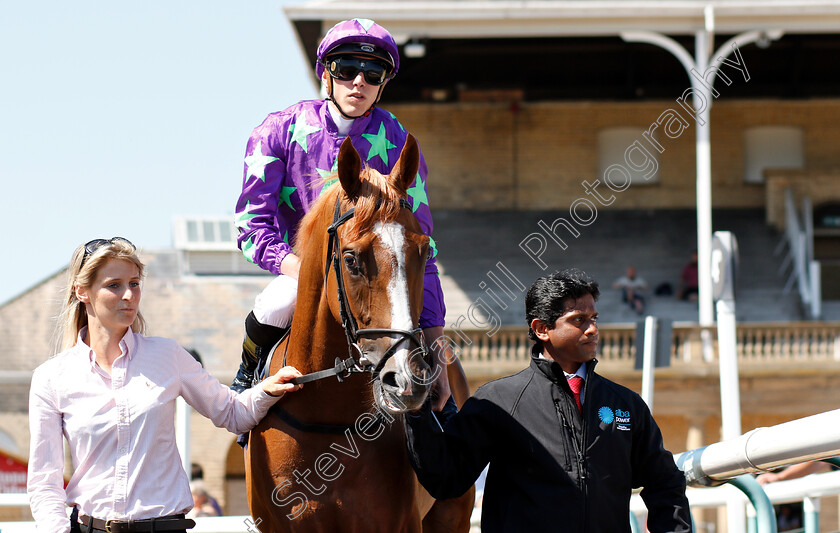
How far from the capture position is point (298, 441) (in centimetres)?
321

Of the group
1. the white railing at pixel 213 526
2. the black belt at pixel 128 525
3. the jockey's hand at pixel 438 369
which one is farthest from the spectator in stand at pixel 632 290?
the black belt at pixel 128 525

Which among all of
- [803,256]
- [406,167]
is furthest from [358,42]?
[803,256]

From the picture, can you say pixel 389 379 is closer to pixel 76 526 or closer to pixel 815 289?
pixel 76 526

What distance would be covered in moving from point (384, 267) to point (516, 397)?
0.58m

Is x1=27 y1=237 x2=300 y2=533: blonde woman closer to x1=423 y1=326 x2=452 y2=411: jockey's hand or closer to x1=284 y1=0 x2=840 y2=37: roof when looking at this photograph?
x1=423 y1=326 x2=452 y2=411: jockey's hand

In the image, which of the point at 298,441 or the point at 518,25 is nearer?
the point at 298,441

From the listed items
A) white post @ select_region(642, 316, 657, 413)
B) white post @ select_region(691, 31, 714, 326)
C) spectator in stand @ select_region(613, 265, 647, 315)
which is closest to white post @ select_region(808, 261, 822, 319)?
spectator in stand @ select_region(613, 265, 647, 315)

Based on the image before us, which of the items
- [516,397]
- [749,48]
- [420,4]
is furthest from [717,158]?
[516,397]

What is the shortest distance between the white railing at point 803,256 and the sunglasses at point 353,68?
1842 centimetres

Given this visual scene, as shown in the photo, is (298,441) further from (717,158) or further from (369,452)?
(717,158)

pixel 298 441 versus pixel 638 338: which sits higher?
pixel 638 338

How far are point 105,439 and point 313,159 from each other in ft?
4.16

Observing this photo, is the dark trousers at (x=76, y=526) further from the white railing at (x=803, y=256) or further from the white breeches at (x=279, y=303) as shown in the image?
the white railing at (x=803, y=256)

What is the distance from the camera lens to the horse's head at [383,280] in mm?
2707
